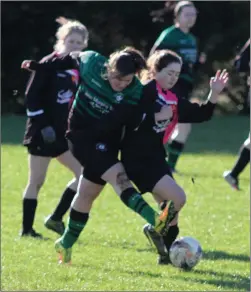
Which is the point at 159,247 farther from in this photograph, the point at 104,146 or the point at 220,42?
the point at 220,42

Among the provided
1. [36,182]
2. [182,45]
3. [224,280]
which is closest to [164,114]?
[224,280]

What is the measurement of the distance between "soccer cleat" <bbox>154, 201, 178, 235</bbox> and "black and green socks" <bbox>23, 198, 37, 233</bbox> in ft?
6.69

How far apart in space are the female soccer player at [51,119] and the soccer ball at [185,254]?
4.95 feet

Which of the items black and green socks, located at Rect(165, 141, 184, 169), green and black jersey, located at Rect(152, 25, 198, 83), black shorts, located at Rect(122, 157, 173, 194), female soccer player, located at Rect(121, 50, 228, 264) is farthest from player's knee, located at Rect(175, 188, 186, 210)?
black and green socks, located at Rect(165, 141, 184, 169)

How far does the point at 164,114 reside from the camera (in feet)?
22.2

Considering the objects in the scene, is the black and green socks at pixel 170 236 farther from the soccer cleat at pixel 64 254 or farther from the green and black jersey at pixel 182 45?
the green and black jersey at pixel 182 45

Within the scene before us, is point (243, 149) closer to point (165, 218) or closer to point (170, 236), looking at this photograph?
point (170, 236)

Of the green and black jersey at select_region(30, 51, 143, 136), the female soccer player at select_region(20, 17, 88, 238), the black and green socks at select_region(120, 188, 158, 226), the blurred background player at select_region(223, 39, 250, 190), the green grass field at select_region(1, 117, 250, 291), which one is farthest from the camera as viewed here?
the blurred background player at select_region(223, 39, 250, 190)

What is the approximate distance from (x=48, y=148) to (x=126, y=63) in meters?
1.72

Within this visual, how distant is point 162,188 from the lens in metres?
6.67

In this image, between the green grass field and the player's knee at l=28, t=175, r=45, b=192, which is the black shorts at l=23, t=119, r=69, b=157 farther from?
the green grass field

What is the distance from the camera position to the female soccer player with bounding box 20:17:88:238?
7.82 metres

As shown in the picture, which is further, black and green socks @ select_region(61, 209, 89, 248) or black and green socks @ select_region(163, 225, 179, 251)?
black and green socks @ select_region(163, 225, 179, 251)

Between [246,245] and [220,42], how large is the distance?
1720cm
